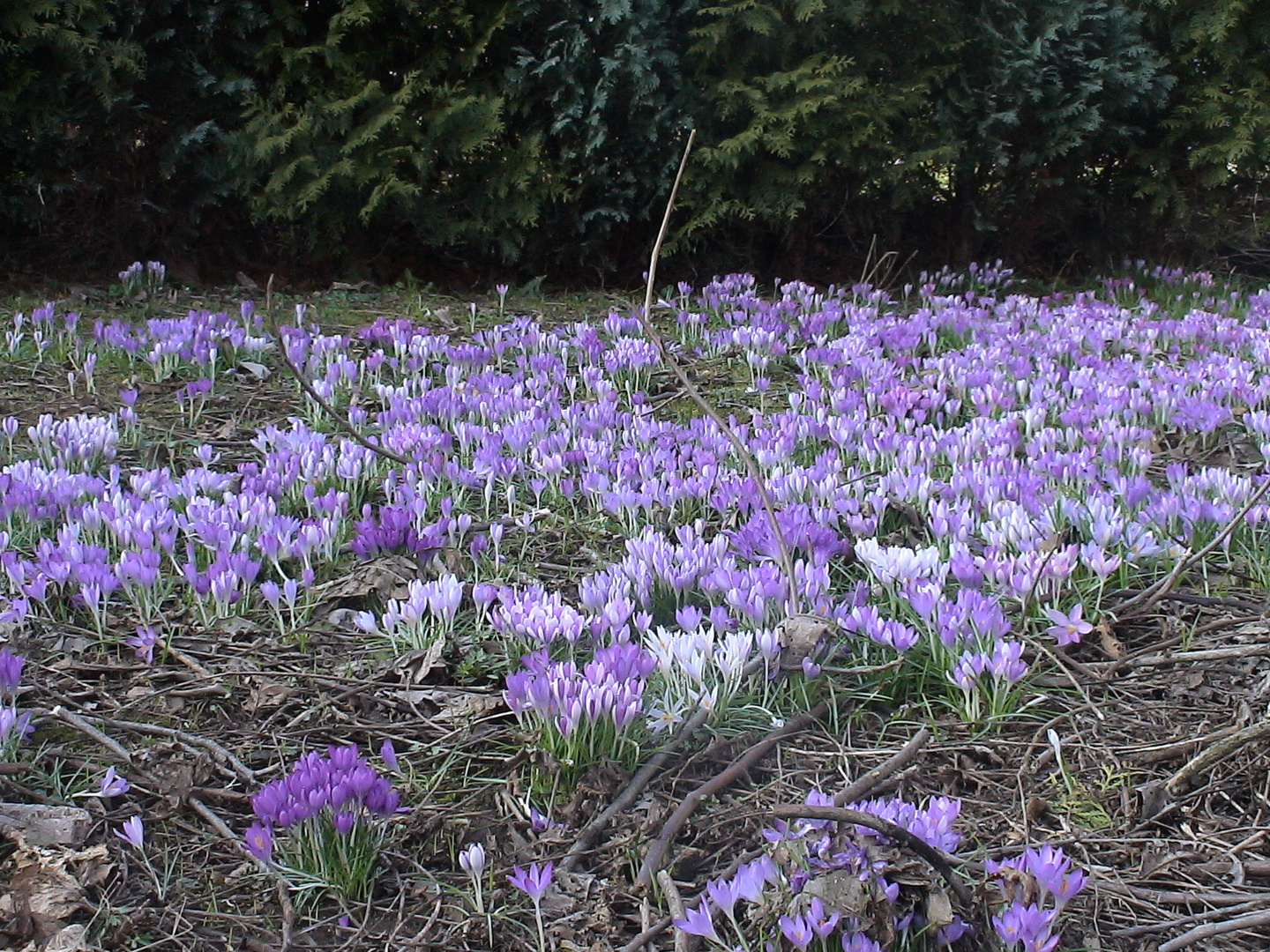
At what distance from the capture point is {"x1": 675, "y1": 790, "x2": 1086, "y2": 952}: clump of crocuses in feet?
4.43

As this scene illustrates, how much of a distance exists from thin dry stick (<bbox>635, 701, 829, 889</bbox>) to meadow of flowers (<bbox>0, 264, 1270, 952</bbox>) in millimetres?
54

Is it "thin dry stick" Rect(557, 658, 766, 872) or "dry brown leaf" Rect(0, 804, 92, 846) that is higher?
"thin dry stick" Rect(557, 658, 766, 872)

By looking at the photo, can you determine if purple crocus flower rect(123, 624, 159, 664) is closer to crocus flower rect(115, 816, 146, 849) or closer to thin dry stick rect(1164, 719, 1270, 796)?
crocus flower rect(115, 816, 146, 849)

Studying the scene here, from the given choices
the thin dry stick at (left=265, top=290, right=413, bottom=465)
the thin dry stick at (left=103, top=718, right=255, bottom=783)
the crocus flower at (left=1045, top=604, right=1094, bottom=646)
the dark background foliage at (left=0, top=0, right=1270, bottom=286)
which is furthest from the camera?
the dark background foliage at (left=0, top=0, right=1270, bottom=286)

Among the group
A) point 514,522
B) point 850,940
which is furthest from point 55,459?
point 850,940

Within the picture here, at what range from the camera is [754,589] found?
2178 millimetres

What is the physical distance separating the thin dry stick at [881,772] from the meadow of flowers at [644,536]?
0.08m

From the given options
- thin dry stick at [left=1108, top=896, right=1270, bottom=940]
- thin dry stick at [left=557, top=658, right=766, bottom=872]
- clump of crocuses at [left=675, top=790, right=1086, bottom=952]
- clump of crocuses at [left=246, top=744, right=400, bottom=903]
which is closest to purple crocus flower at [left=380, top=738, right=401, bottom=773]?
clump of crocuses at [left=246, top=744, right=400, bottom=903]

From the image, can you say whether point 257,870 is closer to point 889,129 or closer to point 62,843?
point 62,843

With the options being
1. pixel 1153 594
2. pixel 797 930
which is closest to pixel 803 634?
pixel 797 930

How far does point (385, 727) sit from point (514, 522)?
3.49 feet

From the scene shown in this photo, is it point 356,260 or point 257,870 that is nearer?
point 257,870

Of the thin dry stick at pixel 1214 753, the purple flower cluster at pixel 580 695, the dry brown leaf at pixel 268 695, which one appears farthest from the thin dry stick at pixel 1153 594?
the dry brown leaf at pixel 268 695

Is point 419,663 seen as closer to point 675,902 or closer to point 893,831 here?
point 675,902
